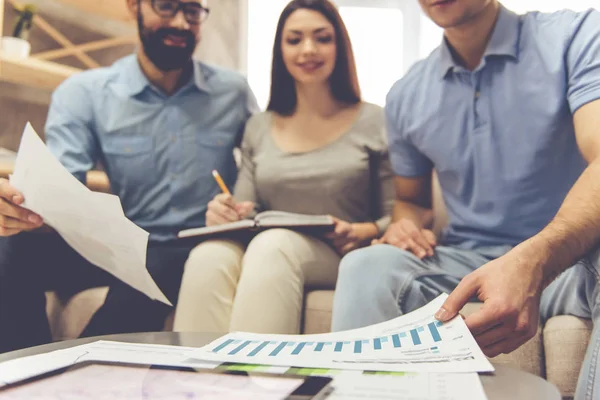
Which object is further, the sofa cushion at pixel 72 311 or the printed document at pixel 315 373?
the sofa cushion at pixel 72 311

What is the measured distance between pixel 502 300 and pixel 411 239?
427 millimetres

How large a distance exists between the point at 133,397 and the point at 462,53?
85 cm

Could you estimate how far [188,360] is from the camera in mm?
427

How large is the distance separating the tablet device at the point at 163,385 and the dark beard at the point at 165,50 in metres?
1.03

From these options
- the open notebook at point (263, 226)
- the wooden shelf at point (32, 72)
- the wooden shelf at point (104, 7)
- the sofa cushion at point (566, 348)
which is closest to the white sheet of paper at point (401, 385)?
the sofa cushion at point (566, 348)

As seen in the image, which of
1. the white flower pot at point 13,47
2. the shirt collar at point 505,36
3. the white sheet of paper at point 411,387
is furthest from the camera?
the white flower pot at point 13,47

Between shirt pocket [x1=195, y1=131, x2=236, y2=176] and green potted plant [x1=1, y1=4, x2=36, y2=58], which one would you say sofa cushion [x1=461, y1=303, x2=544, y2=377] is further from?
green potted plant [x1=1, y1=4, x2=36, y2=58]

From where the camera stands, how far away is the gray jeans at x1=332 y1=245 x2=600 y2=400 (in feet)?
2.21

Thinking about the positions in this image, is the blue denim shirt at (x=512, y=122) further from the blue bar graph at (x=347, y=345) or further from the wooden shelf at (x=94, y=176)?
the wooden shelf at (x=94, y=176)

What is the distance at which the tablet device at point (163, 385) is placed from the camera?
1.09 feet

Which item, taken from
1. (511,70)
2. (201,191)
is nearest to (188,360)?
(511,70)

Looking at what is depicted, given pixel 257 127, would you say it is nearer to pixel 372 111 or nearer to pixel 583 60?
pixel 372 111

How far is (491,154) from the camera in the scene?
90 cm

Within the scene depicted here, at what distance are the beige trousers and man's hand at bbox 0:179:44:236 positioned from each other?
27cm
